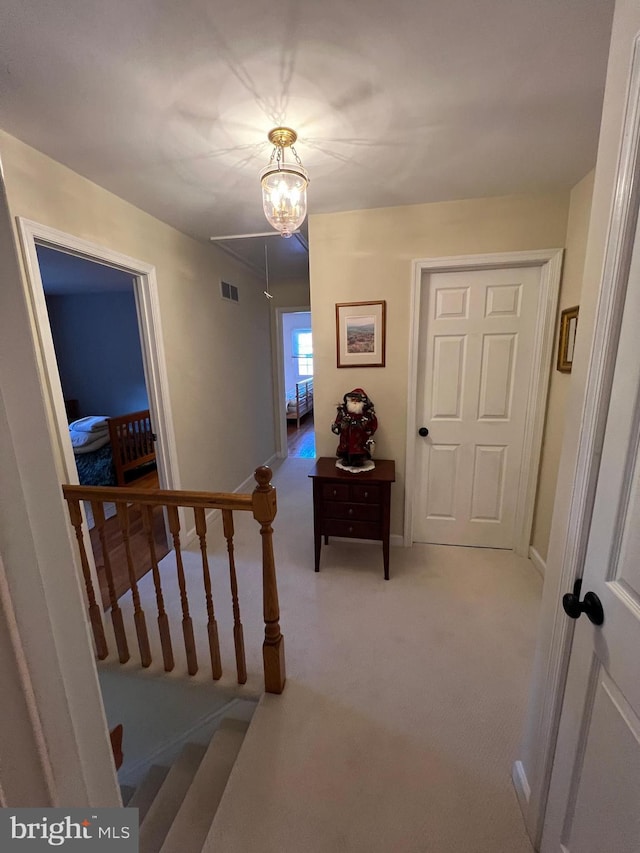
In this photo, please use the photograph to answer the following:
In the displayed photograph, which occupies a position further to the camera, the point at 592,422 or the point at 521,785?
the point at 521,785

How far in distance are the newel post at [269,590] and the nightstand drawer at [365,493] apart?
33.6 inches

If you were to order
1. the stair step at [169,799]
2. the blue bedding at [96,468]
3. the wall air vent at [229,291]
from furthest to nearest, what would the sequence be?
the blue bedding at [96,468]
the wall air vent at [229,291]
the stair step at [169,799]

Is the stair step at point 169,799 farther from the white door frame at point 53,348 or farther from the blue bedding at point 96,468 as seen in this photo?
the blue bedding at point 96,468

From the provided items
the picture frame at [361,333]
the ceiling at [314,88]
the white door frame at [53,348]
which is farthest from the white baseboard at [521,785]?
the ceiling at [314,88]

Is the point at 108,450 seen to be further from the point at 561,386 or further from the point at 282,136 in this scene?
the point at 561,386

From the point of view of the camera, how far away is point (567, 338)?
1.98 meters

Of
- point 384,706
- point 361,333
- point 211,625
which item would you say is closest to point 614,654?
point 384,706

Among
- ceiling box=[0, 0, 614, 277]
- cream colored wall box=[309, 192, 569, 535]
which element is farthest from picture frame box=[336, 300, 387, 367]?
ceiling box=[0, 0, 614, 277]

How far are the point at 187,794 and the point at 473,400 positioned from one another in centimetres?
242

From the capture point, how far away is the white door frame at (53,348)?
1.56m

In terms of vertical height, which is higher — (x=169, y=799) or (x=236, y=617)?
(x=236, y=617)

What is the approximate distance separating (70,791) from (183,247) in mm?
2956

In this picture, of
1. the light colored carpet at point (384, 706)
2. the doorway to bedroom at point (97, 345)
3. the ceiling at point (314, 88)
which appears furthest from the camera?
the doorway to bedroom at point (97, 345)

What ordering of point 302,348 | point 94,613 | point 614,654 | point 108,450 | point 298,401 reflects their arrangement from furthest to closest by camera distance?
point 302,348
point 298,401
point 108,450
point 94,613
point 614,654
